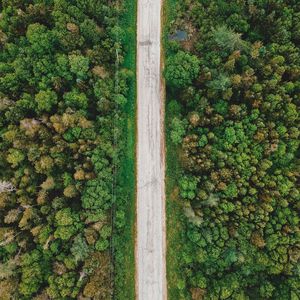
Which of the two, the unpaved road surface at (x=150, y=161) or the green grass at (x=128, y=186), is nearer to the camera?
the green grass at (x=128, y=186)

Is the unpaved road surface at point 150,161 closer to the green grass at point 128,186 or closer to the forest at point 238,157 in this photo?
the green grass at point 128,186

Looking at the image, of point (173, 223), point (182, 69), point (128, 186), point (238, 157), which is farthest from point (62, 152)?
point (238, 157)

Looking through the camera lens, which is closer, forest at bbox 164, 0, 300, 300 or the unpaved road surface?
forest at bbox 164, 0, 300, 300

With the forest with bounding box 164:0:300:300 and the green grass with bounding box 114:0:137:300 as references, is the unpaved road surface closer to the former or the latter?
the green grass with bounding box 114:0:137:300

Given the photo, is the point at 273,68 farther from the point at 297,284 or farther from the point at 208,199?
the point at 297,284

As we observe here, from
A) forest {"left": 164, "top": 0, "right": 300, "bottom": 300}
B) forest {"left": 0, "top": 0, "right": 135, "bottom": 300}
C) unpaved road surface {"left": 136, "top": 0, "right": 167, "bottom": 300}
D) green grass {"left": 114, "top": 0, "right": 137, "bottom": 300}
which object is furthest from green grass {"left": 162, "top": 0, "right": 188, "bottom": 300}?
forest {"left": 0, "top": 0, "right": 135, "bottom": 300}

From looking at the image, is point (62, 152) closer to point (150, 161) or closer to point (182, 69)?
point (150, 161)

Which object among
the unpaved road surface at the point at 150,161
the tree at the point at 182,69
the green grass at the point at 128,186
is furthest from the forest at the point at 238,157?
the green grass at the point at 128,186
